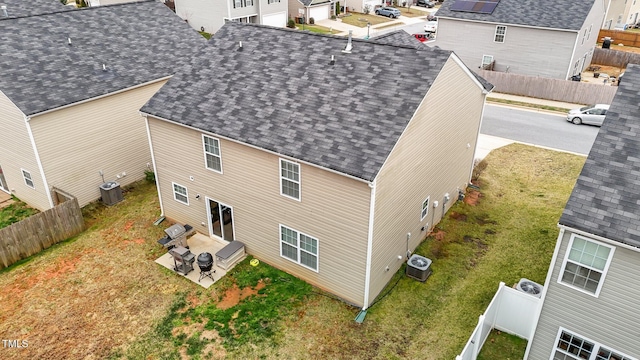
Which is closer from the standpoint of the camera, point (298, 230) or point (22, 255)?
point (298, 230)

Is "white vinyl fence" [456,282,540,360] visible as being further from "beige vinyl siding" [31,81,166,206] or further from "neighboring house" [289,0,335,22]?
"neighboring house" [289,0,335,22]

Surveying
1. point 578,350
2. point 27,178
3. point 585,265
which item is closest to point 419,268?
point 578,350

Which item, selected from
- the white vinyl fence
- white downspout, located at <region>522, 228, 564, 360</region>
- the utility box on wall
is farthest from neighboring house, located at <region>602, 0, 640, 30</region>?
the utility box on wall

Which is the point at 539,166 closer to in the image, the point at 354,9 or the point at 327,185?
the point at 327,185

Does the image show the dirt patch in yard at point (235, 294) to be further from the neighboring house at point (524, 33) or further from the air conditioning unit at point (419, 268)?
the neighboring house at point (524, 33)

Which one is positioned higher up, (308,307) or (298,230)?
(298,230)

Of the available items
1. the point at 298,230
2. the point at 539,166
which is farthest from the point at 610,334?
the point at 539,166

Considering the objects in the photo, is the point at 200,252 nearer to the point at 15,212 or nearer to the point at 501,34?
the point at 15,212

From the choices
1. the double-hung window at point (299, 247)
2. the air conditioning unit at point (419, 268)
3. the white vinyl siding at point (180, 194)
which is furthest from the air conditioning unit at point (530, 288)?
the white vinyl siding at point (180, 194)
